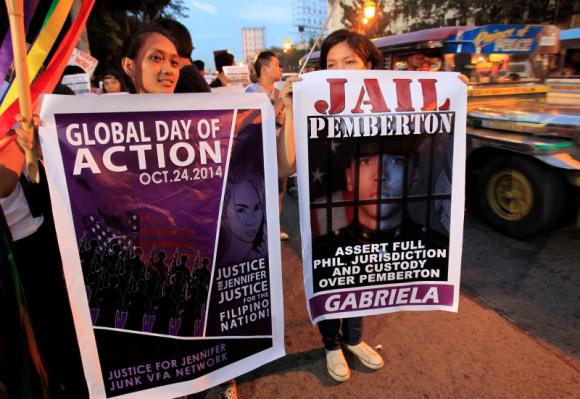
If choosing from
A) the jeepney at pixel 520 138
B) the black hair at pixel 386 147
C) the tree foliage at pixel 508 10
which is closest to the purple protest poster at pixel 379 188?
the black hair at pixel 386 147

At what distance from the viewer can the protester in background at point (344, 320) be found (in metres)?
2.12

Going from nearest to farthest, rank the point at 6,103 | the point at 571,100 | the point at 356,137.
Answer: the point at 6,103
the point at 356,137
the point at 571,100

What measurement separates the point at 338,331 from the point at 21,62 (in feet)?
6.42

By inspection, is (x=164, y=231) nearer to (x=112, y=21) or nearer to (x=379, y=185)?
(x=379, y=185)

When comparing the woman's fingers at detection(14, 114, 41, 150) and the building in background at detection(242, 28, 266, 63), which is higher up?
the building in background at detection(242, 28, 266, 63)

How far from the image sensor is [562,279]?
3.33m

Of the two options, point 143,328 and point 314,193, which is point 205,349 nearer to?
point 143,328

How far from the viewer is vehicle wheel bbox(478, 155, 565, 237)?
149 inches

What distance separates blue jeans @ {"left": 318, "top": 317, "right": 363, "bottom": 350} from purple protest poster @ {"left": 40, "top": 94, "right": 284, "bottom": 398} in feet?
1.76

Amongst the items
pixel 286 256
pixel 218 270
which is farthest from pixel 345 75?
pixel 286 256

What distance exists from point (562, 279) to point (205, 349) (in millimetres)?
2938

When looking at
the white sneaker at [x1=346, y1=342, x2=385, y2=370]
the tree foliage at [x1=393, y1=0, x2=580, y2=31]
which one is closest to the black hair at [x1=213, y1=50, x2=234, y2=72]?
the white sneaker at [x1=346, y1=342, x2=385, y2=370]

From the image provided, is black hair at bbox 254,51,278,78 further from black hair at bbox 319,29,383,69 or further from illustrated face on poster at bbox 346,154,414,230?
illustrated face on poster at bbox 346,154,414,230

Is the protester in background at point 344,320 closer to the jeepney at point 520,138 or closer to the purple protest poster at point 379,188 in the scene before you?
the purple protest poster at point 379,188
